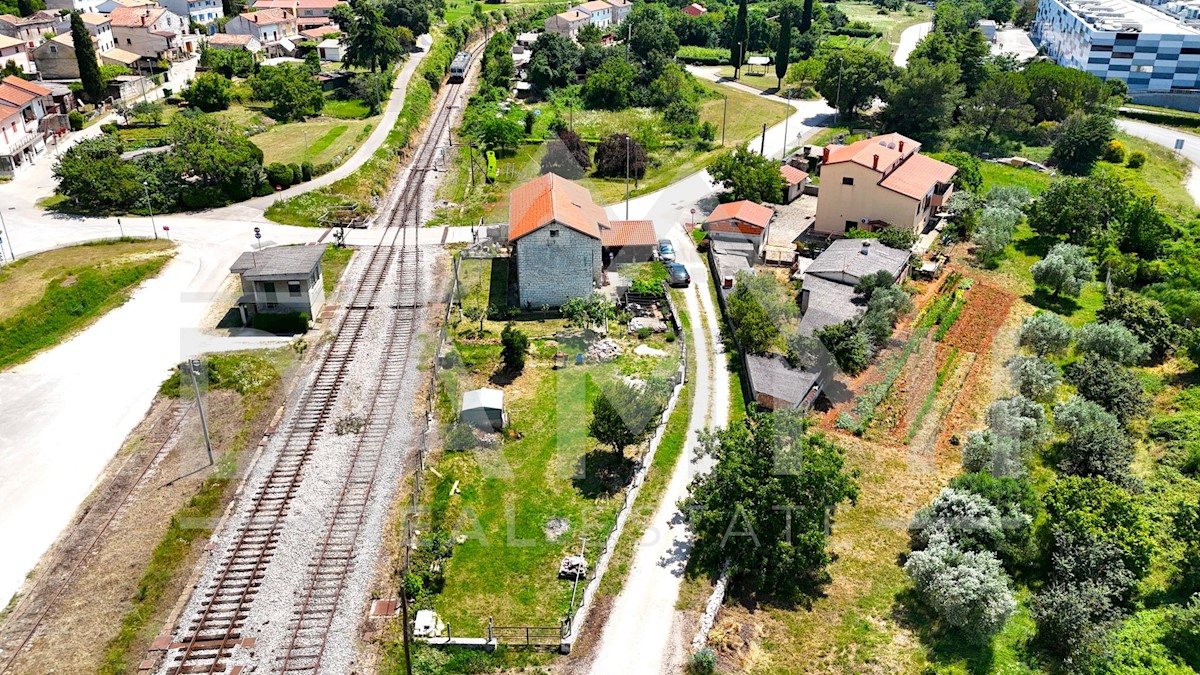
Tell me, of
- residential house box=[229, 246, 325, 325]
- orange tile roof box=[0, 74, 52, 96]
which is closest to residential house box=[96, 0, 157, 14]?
orange tile roof box=[0, 74, 52, 96]

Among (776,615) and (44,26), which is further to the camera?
(44,26)

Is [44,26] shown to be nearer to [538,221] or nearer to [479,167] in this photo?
[479,167]

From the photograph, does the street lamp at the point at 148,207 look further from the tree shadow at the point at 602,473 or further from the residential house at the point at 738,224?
the tree shadow at the point at 602,473

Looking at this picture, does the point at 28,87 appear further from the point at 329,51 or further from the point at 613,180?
the point at 613,180

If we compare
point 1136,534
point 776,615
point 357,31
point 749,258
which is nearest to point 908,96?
point 749,258

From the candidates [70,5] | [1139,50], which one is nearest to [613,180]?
[1139,50]

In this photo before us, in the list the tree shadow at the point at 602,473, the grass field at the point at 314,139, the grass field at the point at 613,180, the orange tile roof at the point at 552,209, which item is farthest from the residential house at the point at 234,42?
the tree shadow at the point at 602,473
